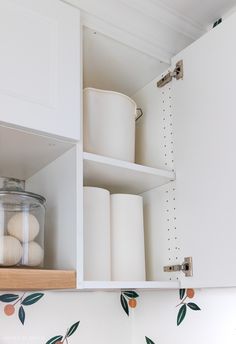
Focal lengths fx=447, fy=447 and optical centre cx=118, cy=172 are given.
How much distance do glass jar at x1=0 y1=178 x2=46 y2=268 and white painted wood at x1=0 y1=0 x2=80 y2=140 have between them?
21cm

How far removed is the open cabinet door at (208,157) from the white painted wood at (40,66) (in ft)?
1.21

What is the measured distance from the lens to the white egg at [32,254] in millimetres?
1177

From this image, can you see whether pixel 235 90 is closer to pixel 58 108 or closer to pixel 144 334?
pixel 58 108

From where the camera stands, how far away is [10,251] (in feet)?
3.75

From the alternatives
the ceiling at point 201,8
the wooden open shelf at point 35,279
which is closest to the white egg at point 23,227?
the wooden open shelf at point 35,279

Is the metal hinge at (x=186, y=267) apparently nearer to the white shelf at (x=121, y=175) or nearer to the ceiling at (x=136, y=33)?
the white shelf at (x=121, y=175)

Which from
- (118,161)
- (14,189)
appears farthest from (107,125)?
(14,189)

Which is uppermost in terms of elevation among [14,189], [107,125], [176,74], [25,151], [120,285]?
[176,74]

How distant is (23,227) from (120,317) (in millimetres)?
673

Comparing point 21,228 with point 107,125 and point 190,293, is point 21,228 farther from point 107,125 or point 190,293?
point 190,293

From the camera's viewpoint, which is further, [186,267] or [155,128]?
[155,128]

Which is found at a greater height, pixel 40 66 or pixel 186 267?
pixel 40 66

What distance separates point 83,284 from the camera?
1.16m

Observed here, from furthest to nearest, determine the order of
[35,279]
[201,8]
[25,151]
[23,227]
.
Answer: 1. [201,8]
2. [25,151]
3. [23,227]
4. [35,279]
